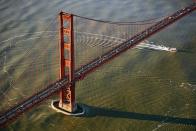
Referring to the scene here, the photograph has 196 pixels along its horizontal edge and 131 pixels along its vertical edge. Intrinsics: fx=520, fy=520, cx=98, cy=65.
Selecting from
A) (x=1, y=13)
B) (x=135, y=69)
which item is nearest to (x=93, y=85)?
(x=135, y=69)

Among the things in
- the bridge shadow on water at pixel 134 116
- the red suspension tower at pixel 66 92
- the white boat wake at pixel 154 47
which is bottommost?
the bridge shadow on water at pixel 134 116

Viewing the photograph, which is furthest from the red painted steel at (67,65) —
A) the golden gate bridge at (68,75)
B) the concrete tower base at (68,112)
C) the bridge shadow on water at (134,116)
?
the bridge shadow on water at (134,116)

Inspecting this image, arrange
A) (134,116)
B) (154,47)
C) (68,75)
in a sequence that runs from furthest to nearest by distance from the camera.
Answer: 1. (154,47)
2. (134,116)
3. (68,75)

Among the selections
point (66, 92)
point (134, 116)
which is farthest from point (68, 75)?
point (134, 116)

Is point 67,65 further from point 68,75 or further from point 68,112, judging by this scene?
point 68,112

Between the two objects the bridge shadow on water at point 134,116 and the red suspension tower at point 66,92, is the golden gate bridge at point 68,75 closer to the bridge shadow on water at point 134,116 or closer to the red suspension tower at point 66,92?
the red suspension tower at point 66,92

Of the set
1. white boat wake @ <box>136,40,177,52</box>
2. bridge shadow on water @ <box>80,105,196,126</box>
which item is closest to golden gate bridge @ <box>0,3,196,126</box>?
bridge shadow on water @ <box>80,105,196,126</box>

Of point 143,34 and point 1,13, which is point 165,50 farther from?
point 1,13

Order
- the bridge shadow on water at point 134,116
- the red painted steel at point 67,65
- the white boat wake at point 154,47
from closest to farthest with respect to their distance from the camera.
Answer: the red painted steel at point 67,65
the bridge shadow on water at point 134,116
the white boat wake at point 154,47

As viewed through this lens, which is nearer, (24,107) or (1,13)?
(24,107)

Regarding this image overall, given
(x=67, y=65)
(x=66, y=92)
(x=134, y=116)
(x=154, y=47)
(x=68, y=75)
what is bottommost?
(x=134, y=116)

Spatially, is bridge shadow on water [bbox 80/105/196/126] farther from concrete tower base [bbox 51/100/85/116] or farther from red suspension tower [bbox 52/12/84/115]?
red suspension tower [bbox 52/12/84/115]
